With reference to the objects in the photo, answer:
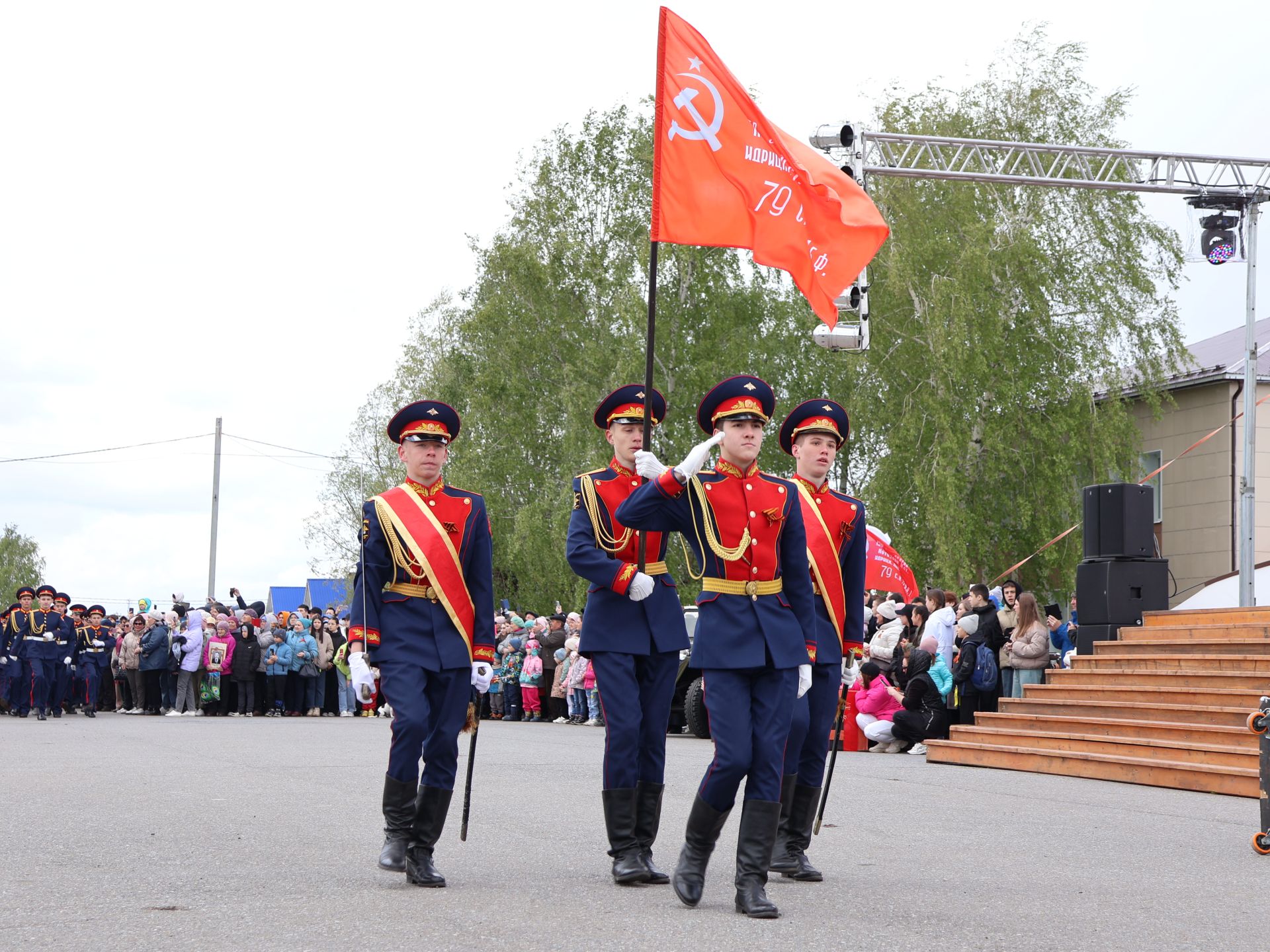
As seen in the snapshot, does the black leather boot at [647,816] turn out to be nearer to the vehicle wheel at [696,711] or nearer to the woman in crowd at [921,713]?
the woman in crowd at [921,713]

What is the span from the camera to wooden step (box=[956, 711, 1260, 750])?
43.2 feet

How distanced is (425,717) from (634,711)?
0.91 m

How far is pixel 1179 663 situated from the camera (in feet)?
49.8

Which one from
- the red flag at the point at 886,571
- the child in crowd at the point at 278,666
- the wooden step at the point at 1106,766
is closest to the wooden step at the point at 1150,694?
the wooden step at the point at 1106,766

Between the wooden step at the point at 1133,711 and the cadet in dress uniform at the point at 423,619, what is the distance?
27.4ft

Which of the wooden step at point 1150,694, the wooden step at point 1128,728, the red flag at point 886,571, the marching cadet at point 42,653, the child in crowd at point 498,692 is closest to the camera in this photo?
the wooden step at point 1128,728

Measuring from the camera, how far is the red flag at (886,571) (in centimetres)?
1758

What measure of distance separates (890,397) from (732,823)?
81.1ft

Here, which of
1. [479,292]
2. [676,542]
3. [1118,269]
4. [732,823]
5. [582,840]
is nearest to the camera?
[582,840]

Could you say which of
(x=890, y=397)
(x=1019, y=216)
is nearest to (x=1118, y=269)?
(x=1019, y=216)

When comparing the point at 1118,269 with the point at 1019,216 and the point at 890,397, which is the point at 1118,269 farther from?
the point at 890,397

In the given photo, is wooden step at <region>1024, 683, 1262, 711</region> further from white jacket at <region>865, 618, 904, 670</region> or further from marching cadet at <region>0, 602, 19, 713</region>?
marching cadet at <region>0, 602, 19, 713</region>

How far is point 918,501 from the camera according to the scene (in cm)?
3291

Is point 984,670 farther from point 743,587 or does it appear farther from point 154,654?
point 154,654
